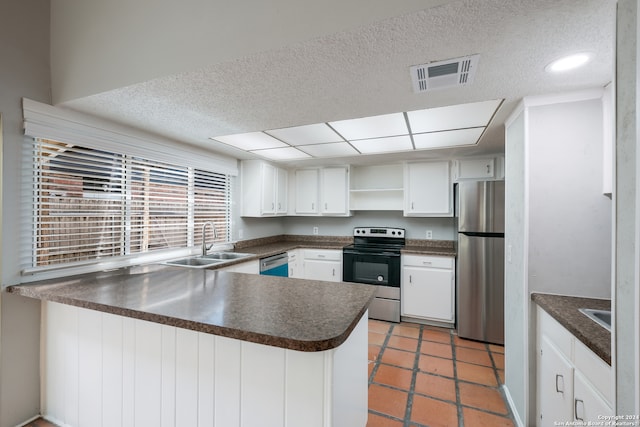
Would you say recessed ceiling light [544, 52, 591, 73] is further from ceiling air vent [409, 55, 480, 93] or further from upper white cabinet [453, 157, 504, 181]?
upper white cabinet [453, 157, 504, 181]

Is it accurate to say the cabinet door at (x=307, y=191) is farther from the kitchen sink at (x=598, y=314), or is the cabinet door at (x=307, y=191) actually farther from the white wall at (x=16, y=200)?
the kitchen sink at (x=598, y=314)

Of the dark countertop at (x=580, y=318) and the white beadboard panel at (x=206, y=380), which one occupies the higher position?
the dark countertop at (x=580, y=318)

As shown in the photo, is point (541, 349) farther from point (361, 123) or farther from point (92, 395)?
point (92, 395)

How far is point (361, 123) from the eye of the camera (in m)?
2.21

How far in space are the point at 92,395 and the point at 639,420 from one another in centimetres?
243

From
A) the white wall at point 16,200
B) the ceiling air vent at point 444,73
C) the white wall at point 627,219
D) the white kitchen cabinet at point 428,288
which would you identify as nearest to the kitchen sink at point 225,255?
the white wall at point 16,200

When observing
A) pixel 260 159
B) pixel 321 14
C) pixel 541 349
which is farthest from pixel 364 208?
pixel 321 14

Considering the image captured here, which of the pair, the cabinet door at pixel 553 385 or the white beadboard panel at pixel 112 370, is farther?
the white beadboard panel at pixel 112 370

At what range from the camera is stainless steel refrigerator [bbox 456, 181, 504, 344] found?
277 centimetres

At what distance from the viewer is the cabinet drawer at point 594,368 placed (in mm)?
976

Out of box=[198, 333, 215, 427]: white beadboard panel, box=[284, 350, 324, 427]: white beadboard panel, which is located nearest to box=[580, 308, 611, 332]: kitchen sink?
box=[284, 350, 324, 427]: white beadboard panel

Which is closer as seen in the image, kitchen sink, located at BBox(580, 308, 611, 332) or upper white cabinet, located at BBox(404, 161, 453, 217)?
kitchen sink, located at BBox(580, 308, 611, 332)

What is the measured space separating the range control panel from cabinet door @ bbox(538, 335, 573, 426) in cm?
241

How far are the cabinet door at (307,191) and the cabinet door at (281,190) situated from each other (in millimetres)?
187
